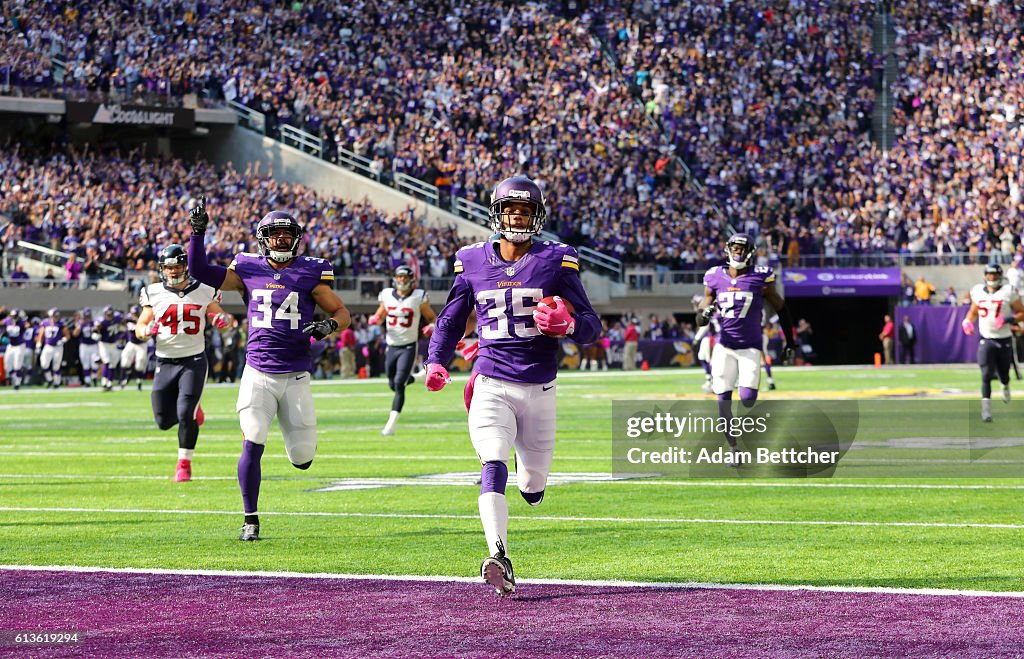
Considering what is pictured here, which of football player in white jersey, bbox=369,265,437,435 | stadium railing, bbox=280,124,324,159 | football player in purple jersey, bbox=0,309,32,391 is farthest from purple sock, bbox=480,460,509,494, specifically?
stadium railing, bbox=280,124,324,159

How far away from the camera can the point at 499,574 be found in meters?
6.25

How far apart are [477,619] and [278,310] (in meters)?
3.65

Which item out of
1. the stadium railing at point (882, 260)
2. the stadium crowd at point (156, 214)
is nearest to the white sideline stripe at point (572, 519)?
the stadium crowd at point (156, 214)

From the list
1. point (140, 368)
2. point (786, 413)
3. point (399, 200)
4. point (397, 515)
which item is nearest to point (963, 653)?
point (397, 515)

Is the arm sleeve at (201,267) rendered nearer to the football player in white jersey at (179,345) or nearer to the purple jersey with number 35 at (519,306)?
the purple jersey with number 35 at (519,306)

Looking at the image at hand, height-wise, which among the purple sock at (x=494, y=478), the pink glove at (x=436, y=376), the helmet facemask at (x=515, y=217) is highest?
the helmet facemask at (x=515, y=217)

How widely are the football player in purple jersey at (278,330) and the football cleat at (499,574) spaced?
2.77m

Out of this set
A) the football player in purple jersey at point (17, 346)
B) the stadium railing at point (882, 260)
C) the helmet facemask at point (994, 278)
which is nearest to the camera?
the helmet facemask at point (994, 278)

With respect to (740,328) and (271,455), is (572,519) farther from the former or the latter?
(271,455)

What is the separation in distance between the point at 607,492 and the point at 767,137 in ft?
119

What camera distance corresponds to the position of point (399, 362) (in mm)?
17922

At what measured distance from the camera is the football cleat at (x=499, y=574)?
246 inches

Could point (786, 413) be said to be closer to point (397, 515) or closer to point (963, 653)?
point (397, 515)

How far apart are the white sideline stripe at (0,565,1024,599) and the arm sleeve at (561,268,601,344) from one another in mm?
1157
